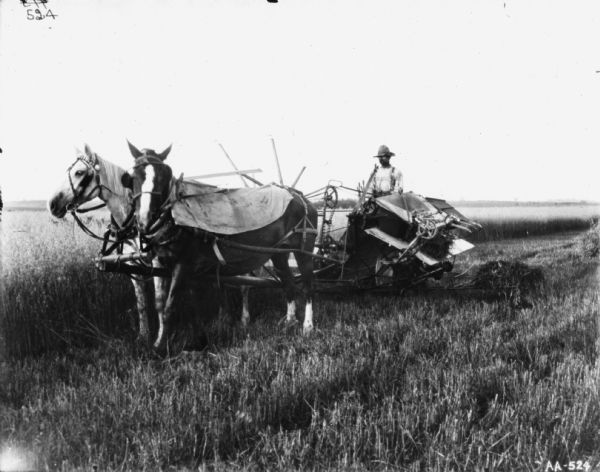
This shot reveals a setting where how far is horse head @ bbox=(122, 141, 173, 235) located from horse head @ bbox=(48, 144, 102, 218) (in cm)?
63

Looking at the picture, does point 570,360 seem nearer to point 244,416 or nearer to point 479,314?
point 479,314

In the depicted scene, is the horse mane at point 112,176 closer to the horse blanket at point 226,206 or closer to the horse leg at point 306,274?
the horse blanket at point 226,206

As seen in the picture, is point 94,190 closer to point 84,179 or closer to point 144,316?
point 84,179

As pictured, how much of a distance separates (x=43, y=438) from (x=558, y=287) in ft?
27.5

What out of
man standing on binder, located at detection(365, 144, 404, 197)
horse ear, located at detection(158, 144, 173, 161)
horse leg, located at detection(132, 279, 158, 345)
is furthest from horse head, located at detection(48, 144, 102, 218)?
man standing on binder, located at detection(365, 144, 404, 197)

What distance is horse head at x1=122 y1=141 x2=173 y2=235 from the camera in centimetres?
450

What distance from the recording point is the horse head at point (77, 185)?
498 centimetres

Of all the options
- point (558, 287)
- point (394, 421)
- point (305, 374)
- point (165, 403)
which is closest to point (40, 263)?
point (165, 403)

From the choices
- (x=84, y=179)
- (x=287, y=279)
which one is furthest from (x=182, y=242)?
(x=287, y=279)

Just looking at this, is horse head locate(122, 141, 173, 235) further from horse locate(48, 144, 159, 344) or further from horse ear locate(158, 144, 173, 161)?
horse locate(48, 144, 159, 344)

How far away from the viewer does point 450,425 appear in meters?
3.03

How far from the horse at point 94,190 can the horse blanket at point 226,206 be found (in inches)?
21.9

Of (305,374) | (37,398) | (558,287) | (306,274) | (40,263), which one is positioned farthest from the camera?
(558,287)

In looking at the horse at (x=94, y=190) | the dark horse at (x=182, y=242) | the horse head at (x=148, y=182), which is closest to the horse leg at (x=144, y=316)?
the horse at (x=94, y=190)
